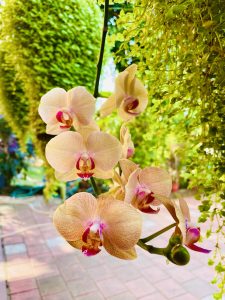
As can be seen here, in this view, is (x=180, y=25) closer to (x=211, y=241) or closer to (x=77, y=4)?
(x=77, y=4)

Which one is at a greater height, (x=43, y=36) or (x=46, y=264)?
(x=43, y=36)

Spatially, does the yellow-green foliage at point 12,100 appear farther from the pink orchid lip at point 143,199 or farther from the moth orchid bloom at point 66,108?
the pink orchid lip at point 143,199

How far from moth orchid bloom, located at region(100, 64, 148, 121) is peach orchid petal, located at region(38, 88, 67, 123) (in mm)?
56

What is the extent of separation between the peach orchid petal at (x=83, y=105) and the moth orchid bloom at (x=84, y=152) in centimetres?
4

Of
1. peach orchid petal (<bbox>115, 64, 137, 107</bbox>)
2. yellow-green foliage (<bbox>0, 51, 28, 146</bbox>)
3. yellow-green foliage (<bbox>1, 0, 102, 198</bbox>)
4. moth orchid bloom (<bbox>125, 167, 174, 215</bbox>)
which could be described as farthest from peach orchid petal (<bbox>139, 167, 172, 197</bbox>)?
yellow-green foliage (<bbox>0, 51, 28, 146</bbox>)

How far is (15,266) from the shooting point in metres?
2.11

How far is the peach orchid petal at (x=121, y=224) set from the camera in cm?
33

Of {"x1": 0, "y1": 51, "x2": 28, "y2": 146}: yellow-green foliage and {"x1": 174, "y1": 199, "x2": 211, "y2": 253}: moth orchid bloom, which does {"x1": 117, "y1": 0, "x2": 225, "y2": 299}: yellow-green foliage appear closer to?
{"x1": 174, "y1": 199, "x2": 211, "y2": 253}: moth orchid bloom

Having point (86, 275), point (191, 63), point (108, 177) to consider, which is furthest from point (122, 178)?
point (86, 275)

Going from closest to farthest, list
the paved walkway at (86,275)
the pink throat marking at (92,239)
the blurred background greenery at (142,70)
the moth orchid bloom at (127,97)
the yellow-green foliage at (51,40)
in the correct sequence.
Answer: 1. the pink throat marking at (92,239)
2. the moth orchid bloom at (127,97)
3. the blurred background greenery at (142,70)
4. the yellow-green foliage at (51,40)
5. the paved walkway at (86,275)

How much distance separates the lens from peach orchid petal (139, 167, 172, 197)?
0.38 m

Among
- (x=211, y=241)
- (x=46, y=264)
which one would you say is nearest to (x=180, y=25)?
(x=46, y=264)

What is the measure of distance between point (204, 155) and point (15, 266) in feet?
6.04

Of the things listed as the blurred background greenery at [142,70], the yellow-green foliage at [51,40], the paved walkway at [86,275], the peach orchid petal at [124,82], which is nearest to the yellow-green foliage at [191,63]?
the blurred background greenery at [142,70]
